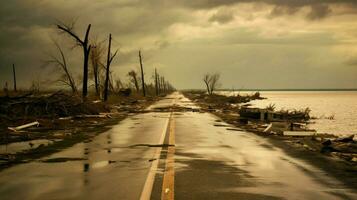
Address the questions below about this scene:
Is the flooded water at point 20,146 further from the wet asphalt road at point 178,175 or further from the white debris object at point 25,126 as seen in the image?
the white debris object at point 25,126

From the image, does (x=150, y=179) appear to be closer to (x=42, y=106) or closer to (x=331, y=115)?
(x=42, y=106)

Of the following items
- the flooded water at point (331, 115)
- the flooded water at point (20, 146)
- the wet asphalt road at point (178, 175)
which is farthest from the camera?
the flooded water at point (331, 115)

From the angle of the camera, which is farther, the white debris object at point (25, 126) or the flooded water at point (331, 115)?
the flooded water at point (331, 115)

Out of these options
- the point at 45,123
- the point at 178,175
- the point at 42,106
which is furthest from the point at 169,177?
the point at 42,106

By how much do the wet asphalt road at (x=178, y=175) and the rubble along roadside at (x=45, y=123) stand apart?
49.6 inches

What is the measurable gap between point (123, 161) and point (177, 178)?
2790 millimetres

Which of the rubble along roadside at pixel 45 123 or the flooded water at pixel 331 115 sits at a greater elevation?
the rubble along roadside at pixel 45 123

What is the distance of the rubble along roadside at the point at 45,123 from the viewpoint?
1391 centimetres

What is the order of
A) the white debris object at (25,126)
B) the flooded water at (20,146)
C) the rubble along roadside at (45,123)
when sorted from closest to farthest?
the flooded water at (20,146) → the rubble along roadside at (45,123) → the white debris object at (25,126)

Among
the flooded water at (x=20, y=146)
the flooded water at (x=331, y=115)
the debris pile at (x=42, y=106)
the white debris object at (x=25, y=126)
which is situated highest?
the debris pile at (x=42, y=106)

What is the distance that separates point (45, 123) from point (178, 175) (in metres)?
15.6

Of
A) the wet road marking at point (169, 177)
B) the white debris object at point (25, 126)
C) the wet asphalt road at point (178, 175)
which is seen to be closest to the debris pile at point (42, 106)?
the white debris object at point (25, 126)

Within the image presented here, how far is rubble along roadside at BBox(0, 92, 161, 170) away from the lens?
1391 centimetres

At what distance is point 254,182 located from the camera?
27.7 ft
